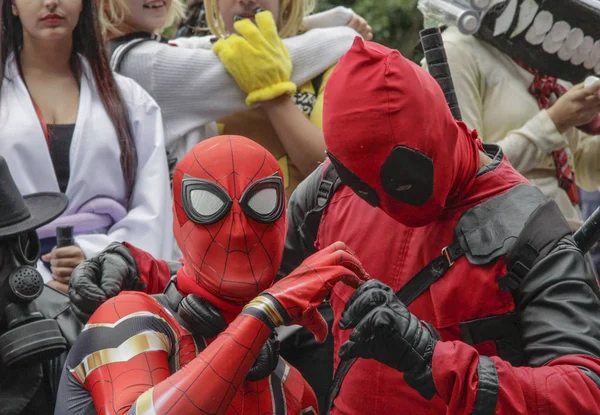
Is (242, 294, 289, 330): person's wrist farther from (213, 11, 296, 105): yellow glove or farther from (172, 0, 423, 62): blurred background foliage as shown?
(172, 0, 423, 62): blurred background foliage

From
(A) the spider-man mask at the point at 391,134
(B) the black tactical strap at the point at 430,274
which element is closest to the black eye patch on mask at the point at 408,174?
(A) the spider-man mask at the point at 391,134

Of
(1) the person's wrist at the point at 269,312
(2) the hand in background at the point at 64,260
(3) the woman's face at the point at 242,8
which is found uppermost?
(1) the person's wrist at the point at 269,312

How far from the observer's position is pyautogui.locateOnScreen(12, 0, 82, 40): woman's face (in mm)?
3660

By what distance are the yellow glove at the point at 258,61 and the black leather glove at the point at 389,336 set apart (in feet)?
5.06

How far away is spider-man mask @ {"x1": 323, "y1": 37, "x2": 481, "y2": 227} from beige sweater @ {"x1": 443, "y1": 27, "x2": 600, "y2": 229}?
1121 mm

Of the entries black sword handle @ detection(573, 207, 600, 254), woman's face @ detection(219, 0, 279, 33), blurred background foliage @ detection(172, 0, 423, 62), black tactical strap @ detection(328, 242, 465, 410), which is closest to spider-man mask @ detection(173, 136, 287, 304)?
black tactical strap @ detection(328, 242, 465, 410)

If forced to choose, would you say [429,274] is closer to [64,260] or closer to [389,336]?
[389,336]

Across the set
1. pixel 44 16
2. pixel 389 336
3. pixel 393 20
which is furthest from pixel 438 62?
pixel 393 20

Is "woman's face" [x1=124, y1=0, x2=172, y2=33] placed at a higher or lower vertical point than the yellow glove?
lower

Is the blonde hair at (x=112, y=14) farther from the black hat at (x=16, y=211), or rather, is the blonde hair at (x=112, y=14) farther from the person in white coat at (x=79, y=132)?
the black hat at (x=16, y=211)

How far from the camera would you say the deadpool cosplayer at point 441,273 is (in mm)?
2377

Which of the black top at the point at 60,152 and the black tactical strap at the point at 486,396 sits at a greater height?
the black tactical strap at the point at 486,396

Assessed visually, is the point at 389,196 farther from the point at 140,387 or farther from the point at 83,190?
the point at 83,190

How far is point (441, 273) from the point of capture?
2.68 m
